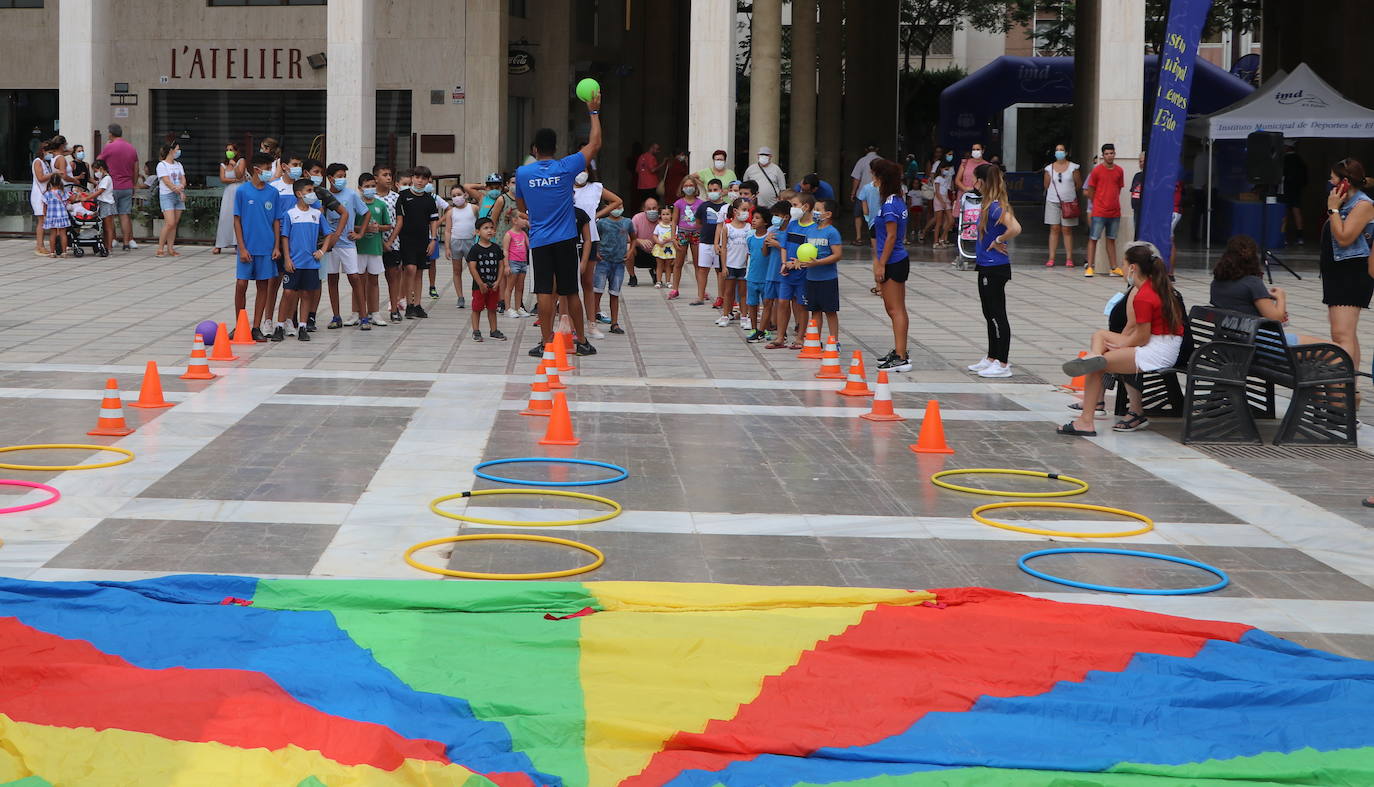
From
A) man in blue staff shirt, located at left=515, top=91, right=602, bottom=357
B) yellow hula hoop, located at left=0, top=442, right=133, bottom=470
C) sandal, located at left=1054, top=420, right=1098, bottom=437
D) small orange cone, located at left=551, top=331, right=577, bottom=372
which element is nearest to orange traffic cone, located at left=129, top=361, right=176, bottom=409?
yellow hula hoop, located at left=0, top=442, right=133, bottom=470

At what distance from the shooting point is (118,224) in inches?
1159

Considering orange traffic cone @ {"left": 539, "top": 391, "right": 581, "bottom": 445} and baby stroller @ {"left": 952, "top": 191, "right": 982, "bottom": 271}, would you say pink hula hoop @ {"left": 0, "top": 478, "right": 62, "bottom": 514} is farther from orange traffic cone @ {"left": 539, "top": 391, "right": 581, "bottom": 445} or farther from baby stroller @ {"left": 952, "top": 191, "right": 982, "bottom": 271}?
baby stroller @ {"left": 952, "top": 191, "right": 982, "bottom": 271}

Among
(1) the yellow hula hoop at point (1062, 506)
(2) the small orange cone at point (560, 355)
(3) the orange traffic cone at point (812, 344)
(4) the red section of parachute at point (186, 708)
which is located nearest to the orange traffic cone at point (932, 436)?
(1) the yellow hula hoop at point (1062, 506)

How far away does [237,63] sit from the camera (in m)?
35.3

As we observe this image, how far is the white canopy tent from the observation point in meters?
28.3

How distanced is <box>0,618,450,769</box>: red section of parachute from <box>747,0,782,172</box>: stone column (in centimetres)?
2637

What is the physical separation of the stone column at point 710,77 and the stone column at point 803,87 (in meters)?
9.51

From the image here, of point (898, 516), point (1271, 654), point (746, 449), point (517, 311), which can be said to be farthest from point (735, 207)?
point (1271, 654)

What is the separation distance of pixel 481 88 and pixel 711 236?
1562 centimetres

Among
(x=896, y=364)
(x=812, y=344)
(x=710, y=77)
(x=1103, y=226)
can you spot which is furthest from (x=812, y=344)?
(x=710, y=77)

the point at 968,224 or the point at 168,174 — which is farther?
the point at 168,174

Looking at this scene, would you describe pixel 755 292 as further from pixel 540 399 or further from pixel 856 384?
pixel 540 399

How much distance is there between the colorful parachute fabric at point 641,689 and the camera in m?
4.87

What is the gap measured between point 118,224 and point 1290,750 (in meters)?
27.9
